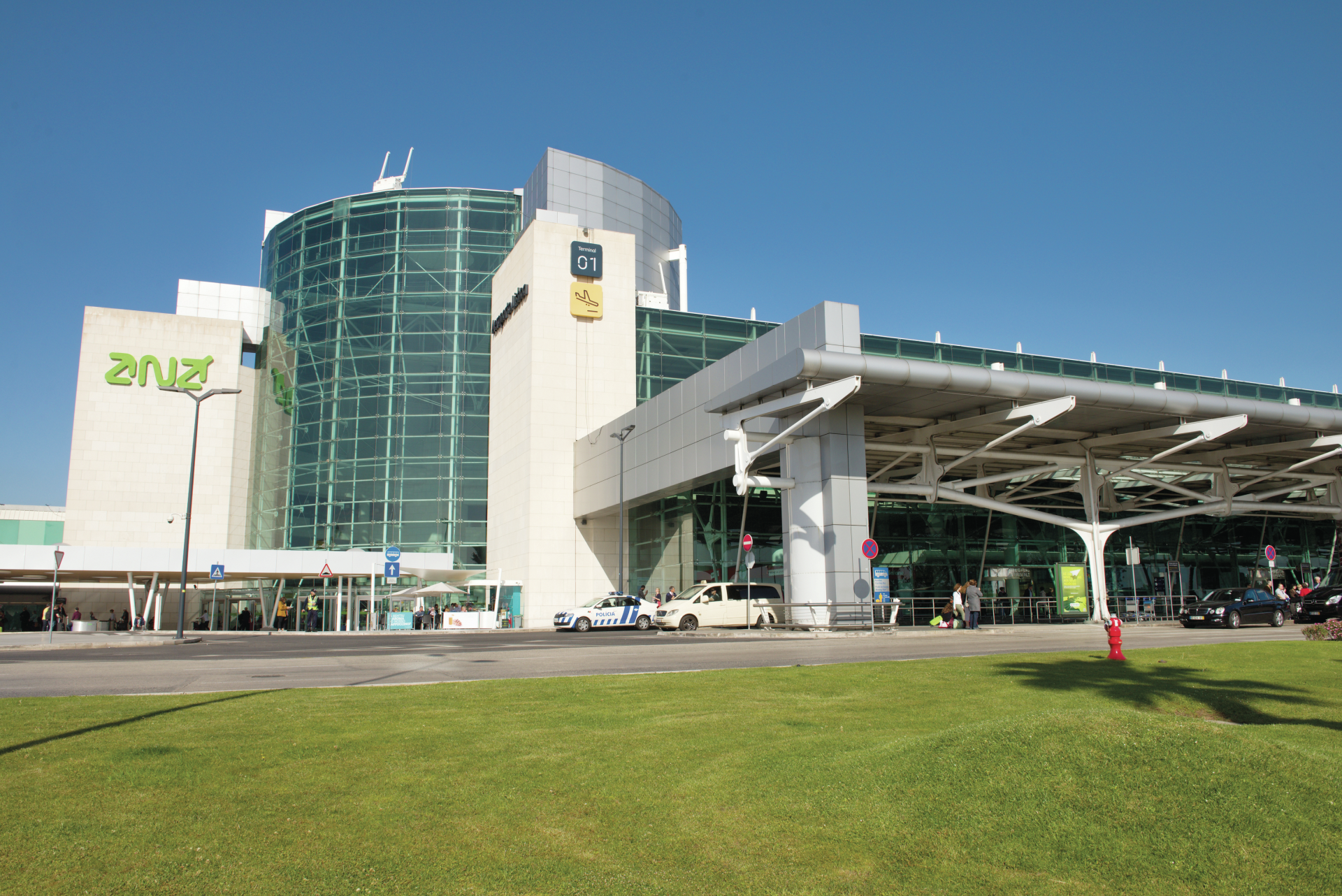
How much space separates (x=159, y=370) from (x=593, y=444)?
33.2m

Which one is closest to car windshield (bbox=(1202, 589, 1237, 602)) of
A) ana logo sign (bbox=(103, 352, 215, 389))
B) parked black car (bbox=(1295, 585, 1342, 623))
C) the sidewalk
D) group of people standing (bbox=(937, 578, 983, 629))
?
parked black car (bbox=(1295, 585, 1342, 623))

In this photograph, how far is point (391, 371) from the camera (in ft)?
186

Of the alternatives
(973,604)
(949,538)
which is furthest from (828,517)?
(949,538)

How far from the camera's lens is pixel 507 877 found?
422cm

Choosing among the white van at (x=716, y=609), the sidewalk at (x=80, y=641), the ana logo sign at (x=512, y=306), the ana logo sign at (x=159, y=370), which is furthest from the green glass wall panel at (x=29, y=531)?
the white van at (x=716, y=609)

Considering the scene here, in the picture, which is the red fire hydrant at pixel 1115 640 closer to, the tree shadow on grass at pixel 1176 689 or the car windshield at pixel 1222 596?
the tree shadow on grass at pixel 1176 689

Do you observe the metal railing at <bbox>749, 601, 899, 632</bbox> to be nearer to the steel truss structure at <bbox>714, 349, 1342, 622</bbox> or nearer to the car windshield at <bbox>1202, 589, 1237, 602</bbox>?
the steel truss structure at <bbox>714, 349, 1342, 622</bbox>

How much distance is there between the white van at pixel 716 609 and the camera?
33.2 meters

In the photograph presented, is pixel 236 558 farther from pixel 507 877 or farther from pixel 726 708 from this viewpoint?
pixel 507 877

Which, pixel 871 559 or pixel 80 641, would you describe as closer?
pixel 871 559

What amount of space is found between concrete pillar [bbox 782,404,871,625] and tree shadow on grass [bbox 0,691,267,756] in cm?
2081

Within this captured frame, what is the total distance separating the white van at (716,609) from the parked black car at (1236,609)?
1465cm

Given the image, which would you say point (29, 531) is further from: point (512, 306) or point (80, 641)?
point (80, 641)

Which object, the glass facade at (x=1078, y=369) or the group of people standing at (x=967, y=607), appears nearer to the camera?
the group of people standing at (x=967, y=607)
